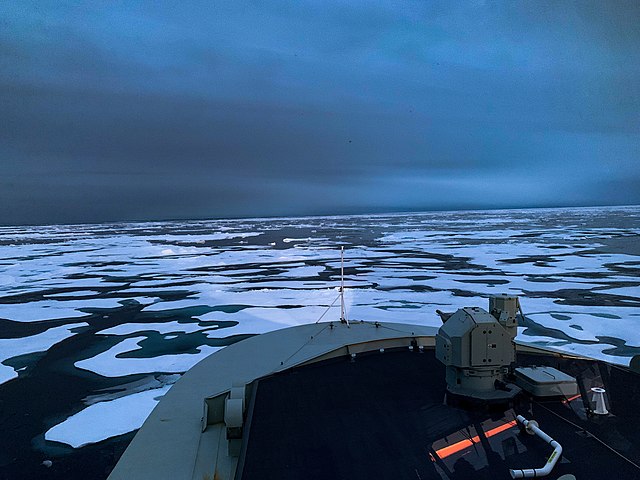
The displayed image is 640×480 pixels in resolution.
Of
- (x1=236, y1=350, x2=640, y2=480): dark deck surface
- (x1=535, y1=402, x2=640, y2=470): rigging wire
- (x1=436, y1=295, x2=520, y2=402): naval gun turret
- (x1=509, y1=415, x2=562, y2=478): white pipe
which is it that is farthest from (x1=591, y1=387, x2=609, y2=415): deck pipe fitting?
(x1=509, y1=415, x2=562, y2=478): white pipe

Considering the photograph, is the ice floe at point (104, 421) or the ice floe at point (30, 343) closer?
the ice floe at point (104, 421)

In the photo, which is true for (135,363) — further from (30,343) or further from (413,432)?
(413,432)

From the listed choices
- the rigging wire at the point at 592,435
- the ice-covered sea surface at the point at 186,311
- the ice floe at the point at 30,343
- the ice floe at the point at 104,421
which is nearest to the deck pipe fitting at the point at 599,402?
the rigging wire at the point at 592,435

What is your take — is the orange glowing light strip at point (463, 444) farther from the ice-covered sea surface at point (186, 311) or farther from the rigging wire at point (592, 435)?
the ice-covered sea surface at point (186, 311)

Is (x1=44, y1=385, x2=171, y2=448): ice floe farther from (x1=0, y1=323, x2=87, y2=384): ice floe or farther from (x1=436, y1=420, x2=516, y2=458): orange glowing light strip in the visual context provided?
(x1=436, y1=420, x2=516, y2=458): orange glowing light strip

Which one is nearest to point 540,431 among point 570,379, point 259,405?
point 570,379

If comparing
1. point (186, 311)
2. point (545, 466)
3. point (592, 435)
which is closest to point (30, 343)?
point (186, 311)
